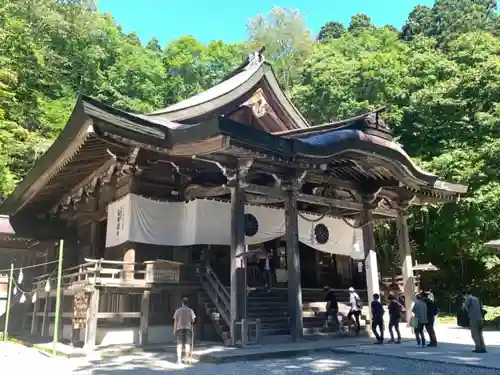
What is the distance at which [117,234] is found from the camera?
11.8m

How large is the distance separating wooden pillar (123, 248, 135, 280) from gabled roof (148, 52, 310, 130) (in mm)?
3985

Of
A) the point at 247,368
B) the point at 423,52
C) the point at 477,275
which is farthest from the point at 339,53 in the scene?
the point at 247,368

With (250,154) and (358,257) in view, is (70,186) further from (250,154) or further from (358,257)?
(358,257)

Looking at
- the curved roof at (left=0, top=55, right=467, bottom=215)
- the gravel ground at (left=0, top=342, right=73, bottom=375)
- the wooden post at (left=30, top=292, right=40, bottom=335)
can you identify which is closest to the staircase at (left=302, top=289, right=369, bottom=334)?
the curved roof at (left=0, top=55, right=467, bottom=215)

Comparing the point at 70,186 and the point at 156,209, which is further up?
the point at 70,186

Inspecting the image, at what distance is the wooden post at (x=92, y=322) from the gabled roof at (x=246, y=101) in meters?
5.38

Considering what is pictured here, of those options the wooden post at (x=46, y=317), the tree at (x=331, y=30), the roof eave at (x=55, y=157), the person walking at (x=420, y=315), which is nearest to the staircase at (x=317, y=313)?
the person walking at (x=420, y=315)

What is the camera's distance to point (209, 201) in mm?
12133

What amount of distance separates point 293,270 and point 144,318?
3.81m

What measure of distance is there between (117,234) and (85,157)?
2216mm

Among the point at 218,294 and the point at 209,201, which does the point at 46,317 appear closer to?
the point at 218,294

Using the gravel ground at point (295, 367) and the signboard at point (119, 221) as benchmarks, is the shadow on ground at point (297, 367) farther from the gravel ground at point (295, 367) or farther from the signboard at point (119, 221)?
the signboard at point (119, 221)

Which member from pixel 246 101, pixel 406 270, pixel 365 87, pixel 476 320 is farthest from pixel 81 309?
pixel 365 87

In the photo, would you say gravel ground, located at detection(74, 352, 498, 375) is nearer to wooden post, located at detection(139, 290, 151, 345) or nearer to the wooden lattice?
wooden post, located at detection(139, 290, 151, 345)
